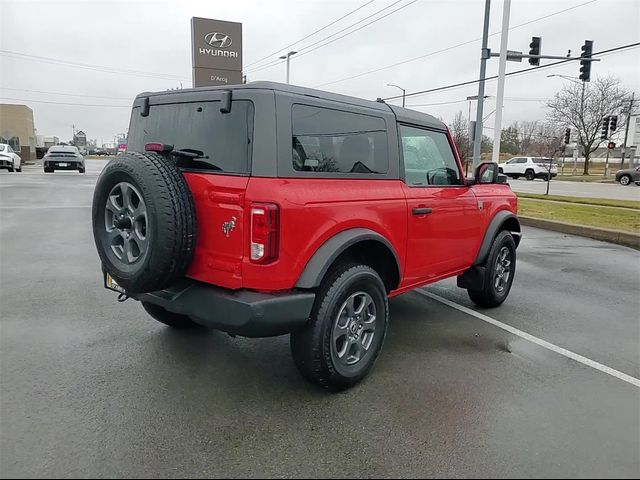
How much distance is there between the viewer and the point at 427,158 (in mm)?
4387

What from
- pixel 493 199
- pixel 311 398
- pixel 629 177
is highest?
pixel 629 177

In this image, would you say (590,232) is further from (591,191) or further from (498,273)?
(591,191)

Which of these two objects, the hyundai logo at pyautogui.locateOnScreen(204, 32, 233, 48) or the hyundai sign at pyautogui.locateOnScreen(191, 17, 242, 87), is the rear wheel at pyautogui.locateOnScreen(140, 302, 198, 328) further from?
the hyundai logo at pyautogui.locateOnScreen(204, 32, 233, 48)

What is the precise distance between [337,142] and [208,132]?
0.89 meters

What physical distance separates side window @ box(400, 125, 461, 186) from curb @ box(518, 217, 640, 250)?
22.4 feet

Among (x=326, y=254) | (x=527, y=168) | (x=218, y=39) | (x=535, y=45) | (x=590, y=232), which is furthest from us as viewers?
(x=527, y=168)

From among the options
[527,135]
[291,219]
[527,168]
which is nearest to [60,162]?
[291,219]

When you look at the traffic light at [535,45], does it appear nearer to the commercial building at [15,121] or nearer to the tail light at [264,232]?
the tail light at [264,232]

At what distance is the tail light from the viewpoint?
9.27ft

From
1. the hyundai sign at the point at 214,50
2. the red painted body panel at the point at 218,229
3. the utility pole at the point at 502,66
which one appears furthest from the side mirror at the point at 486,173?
the hyundai sign at the point at 214,50

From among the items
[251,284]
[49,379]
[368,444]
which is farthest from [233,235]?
[49,379]

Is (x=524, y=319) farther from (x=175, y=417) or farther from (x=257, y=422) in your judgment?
(x=175, y=417)

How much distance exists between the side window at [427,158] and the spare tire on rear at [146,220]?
1903mm

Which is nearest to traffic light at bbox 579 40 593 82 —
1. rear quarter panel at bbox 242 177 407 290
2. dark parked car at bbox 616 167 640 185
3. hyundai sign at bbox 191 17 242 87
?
hyundai sign at bbox 191 17 242 87
